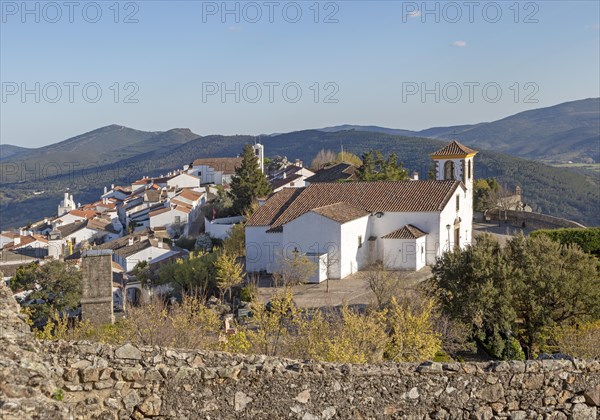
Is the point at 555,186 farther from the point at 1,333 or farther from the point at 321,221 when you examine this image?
the point at 1,333

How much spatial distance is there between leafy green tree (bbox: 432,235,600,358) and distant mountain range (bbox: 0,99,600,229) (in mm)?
53299

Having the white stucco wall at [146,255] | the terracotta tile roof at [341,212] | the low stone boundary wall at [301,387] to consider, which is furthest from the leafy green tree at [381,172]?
the low stone boundary wall at [301,387]

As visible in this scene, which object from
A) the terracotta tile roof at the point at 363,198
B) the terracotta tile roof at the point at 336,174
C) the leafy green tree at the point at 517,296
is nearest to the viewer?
the leafy green tree at the point at 517,296

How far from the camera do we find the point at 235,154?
451ft

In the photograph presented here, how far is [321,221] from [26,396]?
24.2m

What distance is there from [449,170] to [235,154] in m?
106

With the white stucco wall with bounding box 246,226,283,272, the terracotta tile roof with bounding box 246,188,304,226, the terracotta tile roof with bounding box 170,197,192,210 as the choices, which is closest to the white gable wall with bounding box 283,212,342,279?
the white stucco wall with bounding box 246,226,283,272

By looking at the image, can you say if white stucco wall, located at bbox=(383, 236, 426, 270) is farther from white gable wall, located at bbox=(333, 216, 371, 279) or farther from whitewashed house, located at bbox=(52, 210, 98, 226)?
whitewashed house, located at bbox=(52, 210, 98, 226)

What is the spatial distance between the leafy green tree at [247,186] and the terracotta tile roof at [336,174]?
6400 millimetres

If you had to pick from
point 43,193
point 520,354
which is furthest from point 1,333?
point 43,193

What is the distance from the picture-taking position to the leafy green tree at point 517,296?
16.9m

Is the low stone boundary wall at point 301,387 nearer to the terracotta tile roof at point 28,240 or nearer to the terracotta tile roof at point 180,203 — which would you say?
the terracotta tile roof at point 28,240

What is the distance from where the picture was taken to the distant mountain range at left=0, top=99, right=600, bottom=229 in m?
75.8

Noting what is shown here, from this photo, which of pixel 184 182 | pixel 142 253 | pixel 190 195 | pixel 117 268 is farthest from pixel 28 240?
pixel 184 182
